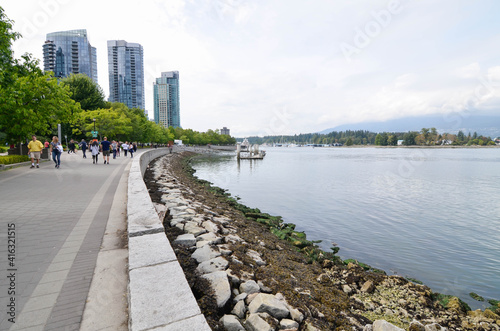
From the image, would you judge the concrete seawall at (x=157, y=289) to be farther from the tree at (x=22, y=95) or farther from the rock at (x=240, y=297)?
the tree at (x=22, y=95)

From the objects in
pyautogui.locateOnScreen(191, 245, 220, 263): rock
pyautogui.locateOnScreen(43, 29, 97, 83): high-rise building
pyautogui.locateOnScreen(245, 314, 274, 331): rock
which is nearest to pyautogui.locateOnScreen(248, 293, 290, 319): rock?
pyautogui.locateOnScreen(245, 314, 274, 331): rock

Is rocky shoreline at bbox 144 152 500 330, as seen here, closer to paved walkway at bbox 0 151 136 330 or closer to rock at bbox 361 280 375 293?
rock at bbox 361 280 375 293

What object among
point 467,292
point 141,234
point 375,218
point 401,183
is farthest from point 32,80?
point 401,183

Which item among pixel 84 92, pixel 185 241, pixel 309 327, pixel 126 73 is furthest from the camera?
pixel 126 73

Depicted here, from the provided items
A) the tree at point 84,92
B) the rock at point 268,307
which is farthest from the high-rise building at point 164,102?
the rock at point 268,307

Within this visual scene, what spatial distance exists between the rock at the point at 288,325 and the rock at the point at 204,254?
6.00 ft

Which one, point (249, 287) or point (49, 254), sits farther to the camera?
point (49, 254)

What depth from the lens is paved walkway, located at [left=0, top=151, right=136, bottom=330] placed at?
3012 millimetres

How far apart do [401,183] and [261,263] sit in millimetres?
26038

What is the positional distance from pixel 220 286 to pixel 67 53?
145 metres

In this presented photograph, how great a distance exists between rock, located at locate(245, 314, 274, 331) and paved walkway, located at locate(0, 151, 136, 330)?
147 cm

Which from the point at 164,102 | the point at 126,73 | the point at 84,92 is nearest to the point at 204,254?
the point at 84,92

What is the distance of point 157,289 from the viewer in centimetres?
291

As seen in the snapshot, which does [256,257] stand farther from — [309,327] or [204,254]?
[309,327]
